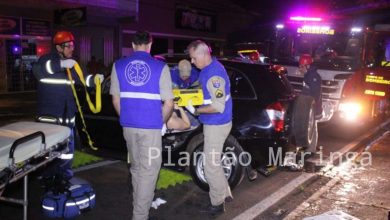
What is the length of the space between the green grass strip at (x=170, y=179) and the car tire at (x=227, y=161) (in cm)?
50

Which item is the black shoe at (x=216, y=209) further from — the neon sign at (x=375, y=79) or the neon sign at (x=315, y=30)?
the neon sign at (x=375, y=79)

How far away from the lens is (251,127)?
5.54 m

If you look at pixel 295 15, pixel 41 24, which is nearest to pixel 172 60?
pixel 295 15

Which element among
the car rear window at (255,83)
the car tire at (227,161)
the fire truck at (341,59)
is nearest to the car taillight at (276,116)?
the car rear window at (255,83)

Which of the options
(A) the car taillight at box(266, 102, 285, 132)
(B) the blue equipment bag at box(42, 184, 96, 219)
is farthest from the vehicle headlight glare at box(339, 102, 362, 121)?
(B) the blue equipment bag at box(42, 184, 96, 219)

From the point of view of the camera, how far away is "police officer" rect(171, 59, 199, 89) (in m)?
6.04

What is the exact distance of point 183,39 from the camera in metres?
25.8

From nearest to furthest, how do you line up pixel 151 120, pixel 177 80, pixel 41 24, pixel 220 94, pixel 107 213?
pixel 151 120 → pixel 220 94 → pixel 107 213 → pixel 177 80 → pixel 41 24

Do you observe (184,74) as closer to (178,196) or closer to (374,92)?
(178,196)

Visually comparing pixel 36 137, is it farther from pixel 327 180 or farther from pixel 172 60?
pixel 327 180

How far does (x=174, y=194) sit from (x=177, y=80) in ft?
5.38

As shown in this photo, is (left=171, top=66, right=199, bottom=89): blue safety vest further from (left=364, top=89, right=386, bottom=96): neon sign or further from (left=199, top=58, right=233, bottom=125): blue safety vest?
(left=364, top=89, right=386, bottom=96): neon sign

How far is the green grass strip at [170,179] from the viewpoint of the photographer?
6.03 m

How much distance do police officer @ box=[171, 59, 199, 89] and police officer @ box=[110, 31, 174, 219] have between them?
1855mm
